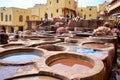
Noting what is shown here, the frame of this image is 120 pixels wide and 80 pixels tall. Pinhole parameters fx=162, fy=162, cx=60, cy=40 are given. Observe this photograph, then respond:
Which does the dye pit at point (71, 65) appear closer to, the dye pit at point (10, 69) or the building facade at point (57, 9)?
the dye pit at point (10, 69)

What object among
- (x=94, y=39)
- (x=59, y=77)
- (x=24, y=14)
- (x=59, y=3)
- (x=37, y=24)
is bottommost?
(x=59, y=77)

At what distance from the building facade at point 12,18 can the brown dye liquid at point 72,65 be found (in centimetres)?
3214

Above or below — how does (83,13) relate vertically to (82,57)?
above

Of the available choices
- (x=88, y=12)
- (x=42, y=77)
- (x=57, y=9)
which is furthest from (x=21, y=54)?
(x=88, y=12)

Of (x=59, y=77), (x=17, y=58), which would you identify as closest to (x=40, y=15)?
(x=17, y=58)

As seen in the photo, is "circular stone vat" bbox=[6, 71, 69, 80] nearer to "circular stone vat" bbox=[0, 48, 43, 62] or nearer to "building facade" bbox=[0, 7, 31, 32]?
"circular stone vat" bbox=[0, 48, 43, 62]

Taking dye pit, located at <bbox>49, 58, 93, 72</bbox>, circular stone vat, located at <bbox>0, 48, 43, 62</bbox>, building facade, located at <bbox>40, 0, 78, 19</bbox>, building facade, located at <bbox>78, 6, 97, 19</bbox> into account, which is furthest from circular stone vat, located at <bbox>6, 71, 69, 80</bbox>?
building facade, located at <bbox>78, 6, 97, 19</bbox>

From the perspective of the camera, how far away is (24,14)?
38.3 metres

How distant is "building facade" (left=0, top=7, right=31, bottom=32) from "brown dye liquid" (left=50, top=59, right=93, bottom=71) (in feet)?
105

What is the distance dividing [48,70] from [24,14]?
116 feet

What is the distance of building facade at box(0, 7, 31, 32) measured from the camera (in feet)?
118

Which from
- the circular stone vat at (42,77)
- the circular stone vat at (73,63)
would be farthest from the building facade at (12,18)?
the circular stone vat at (42,77)

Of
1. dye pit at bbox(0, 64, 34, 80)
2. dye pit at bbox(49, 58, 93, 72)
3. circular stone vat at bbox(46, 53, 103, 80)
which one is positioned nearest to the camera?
dye pit at bbox(0, 64, 34, 80)

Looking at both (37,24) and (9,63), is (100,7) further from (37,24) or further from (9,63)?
(9,63)
